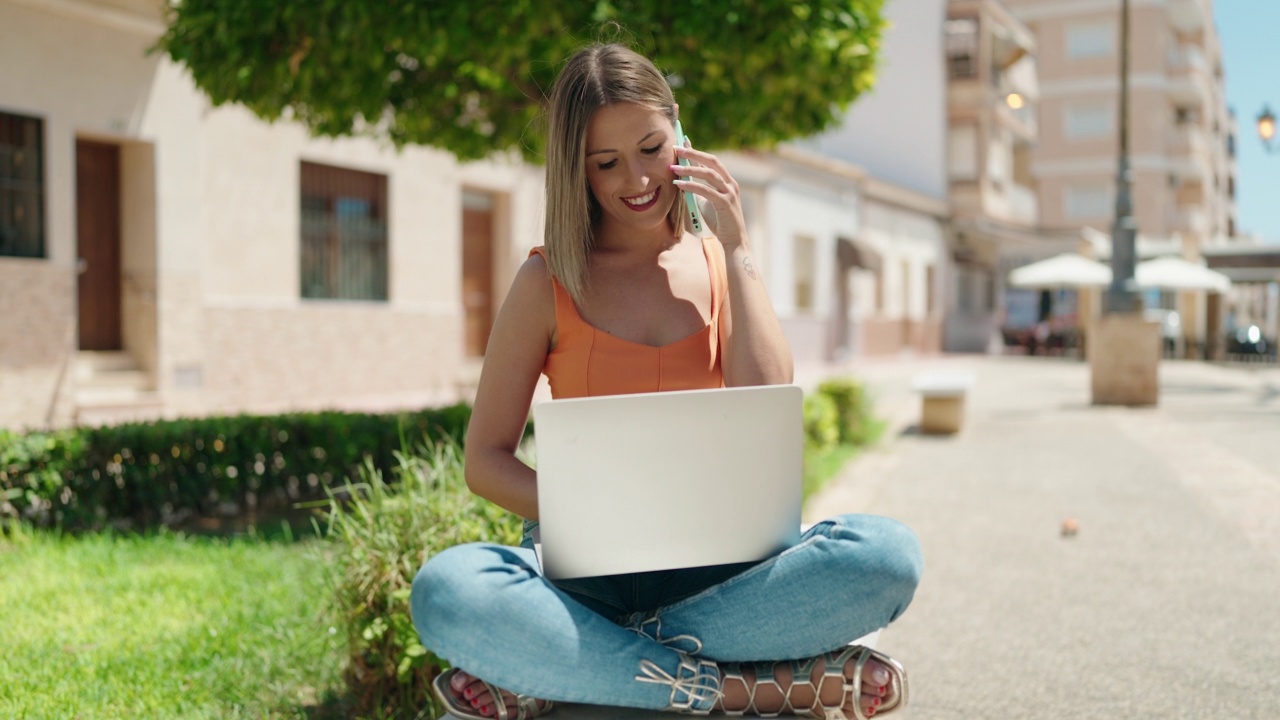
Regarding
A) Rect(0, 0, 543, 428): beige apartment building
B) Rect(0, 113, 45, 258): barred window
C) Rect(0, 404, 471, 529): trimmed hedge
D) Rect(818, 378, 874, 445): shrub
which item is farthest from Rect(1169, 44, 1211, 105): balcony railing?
Rect(0, 404, 471, 529): trimmed hedge

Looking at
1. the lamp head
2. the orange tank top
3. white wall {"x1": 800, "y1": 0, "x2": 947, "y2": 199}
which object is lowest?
the orange tank top

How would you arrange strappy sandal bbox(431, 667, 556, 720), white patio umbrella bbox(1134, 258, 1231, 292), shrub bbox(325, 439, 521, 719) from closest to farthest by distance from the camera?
strappy sandal bbox(431, 667, 556, 720) → shrub bbox(325, 439, 521, 719) → white patio umbrella bbox(1134, 258, 1231, 292)

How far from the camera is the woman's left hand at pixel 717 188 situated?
222 cm

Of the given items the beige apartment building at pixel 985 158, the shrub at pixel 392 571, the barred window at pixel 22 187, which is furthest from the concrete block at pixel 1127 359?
the beige apartment building at pixel 985 158

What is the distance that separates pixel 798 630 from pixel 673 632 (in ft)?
0.76

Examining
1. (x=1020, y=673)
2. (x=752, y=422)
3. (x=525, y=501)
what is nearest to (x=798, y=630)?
(x=752, y=422)

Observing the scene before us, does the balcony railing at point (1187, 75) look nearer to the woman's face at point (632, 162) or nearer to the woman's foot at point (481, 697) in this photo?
the woman's face at point (632, 162)

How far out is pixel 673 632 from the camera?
1.96 m

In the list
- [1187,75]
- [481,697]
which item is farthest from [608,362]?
[1187,75]

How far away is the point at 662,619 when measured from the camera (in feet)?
6.51

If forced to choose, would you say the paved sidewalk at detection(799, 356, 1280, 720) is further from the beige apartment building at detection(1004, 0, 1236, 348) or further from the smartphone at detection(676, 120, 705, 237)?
the beige apartment building at detection(1004, 0, 1236, 348)

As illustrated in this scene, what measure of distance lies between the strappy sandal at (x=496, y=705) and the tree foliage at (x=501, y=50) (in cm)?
323

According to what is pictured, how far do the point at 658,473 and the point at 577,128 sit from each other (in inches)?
32.0

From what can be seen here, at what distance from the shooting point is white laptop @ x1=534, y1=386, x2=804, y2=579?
5.83 ft
